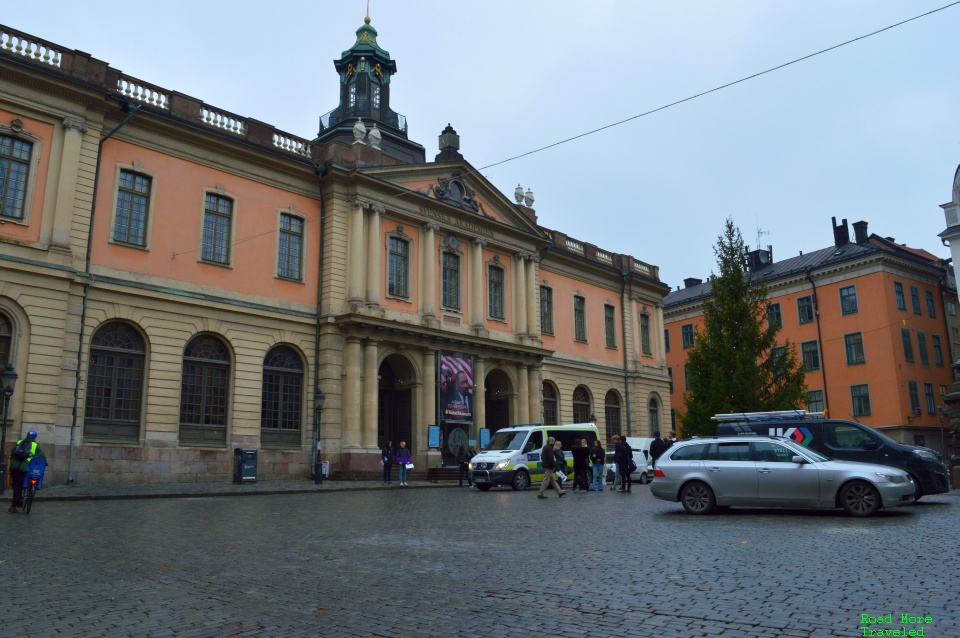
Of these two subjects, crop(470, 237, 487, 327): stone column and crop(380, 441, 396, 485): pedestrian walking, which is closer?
crop(380, 441, 396, 485): pedestrian walking

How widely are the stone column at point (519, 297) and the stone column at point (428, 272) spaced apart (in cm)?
A: 538

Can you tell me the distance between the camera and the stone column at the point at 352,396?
28469 millimetres

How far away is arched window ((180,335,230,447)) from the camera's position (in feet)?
83.2

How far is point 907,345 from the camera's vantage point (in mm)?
47750

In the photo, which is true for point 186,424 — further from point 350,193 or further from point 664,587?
point 664,587

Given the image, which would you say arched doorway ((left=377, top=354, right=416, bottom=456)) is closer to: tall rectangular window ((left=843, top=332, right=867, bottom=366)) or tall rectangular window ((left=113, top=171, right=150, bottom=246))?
tall rectangular window ((left=113, top=171, right=150, bottom=246))

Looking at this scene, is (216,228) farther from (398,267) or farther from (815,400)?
(815,400)

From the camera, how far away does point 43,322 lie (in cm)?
2173

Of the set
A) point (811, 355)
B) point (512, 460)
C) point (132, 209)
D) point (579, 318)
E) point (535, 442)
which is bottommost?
point (512, 460)

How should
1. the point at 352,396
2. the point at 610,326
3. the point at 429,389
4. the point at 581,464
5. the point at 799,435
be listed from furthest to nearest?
the point at 610,326, the point at 429,389, the point at 352,396, the point at 581,464, the point at 799,435

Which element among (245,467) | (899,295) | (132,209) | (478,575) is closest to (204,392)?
(245,467)

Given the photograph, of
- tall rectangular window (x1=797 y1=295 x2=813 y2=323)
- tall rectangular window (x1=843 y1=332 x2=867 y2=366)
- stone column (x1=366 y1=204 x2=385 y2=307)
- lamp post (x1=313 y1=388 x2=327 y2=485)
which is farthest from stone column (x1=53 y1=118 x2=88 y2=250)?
tall rectangular window (x1=797 y1=295 x2=813 y2=323)

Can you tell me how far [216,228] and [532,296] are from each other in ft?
53.7

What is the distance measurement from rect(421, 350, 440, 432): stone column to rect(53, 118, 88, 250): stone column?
14.2 m
